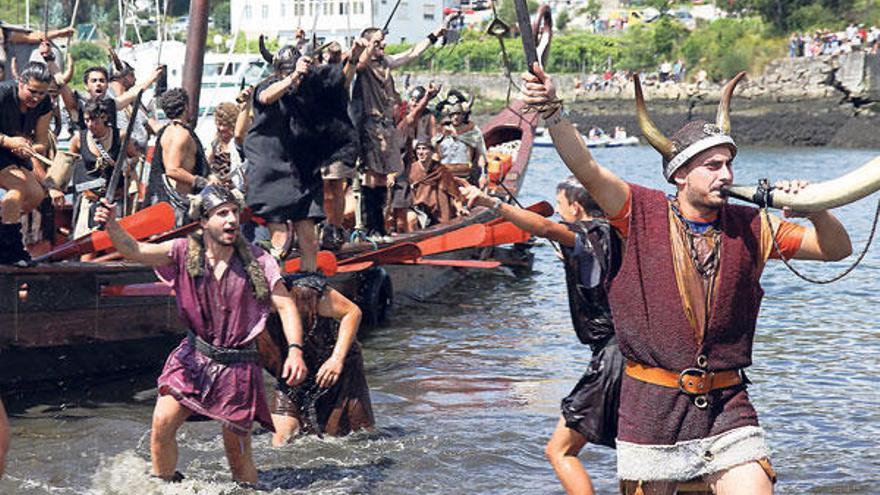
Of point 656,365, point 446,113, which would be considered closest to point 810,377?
point 446,113

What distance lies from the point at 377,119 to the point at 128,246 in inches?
272

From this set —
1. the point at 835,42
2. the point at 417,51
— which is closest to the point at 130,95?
the point at 417,51

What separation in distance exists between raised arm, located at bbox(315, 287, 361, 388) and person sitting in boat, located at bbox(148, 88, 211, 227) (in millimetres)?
3001

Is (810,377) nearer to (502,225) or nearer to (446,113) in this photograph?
(502,225)

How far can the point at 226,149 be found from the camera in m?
13.4

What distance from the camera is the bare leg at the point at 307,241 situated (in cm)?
1026

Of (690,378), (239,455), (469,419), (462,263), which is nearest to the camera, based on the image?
(690,378)

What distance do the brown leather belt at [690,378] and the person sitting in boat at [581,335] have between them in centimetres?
95

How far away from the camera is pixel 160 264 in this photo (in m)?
7.48

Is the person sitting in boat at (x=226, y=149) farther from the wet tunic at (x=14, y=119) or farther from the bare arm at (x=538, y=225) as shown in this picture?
the bare arm at (x=538, y=225)

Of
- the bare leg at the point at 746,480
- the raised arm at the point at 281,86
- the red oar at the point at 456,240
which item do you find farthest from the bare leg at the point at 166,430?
the raised arm at the point at 281,86

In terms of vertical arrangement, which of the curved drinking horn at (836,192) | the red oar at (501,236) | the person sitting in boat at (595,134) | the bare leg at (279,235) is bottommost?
the person sitting in boat at (595,134)

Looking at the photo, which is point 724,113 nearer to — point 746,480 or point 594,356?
point 746,480

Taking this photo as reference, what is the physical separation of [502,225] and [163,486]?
3.63m
